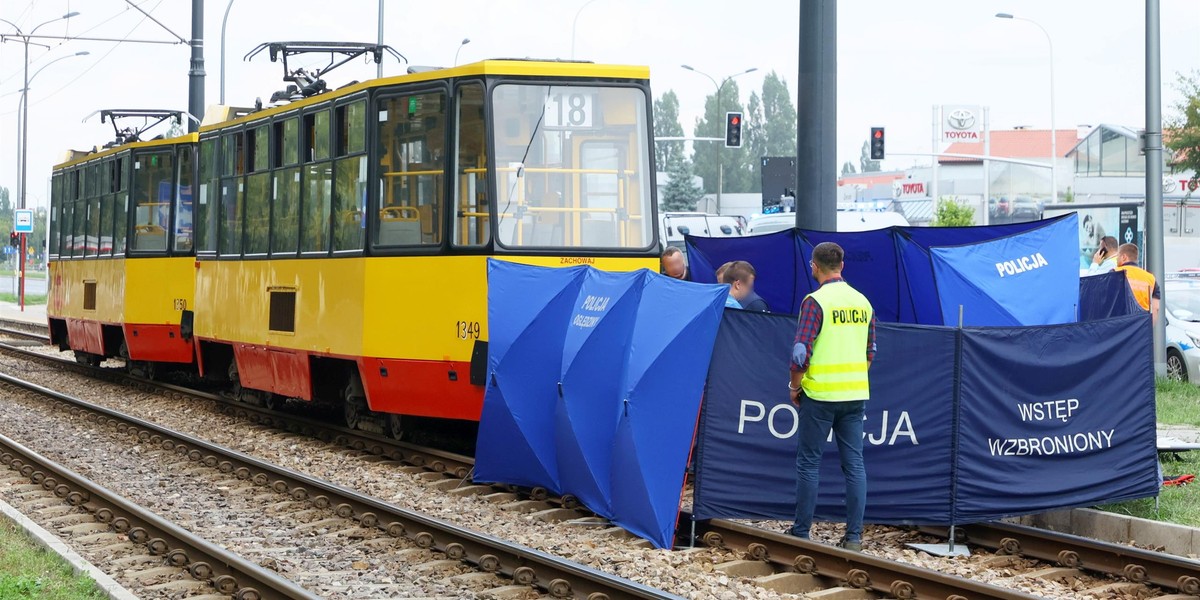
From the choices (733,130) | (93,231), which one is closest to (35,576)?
(93,231)

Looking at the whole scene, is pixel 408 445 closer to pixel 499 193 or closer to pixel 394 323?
pixel 394 323

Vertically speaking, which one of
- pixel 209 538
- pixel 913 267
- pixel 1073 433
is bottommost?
pixel 209 538

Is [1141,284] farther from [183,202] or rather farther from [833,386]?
[183,202]

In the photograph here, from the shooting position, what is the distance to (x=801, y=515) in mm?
8852

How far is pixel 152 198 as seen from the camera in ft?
68.9

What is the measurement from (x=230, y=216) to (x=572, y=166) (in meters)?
6.07

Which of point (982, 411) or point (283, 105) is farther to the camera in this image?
point (283, 105)

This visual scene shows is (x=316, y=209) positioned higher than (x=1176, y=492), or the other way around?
(x=316, y=209)

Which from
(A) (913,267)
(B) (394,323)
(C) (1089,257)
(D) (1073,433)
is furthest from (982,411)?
(C) (1089,257)

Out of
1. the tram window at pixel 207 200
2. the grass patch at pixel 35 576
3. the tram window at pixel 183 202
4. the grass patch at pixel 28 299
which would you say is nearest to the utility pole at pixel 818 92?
the grass patch at pixel 35 576

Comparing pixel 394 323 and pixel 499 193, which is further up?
pixel 499 193

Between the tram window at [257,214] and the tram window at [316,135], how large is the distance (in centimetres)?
121

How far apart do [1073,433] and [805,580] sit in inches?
92.7

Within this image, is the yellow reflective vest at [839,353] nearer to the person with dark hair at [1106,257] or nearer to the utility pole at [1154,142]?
the person with dark hair at [1106,257]
